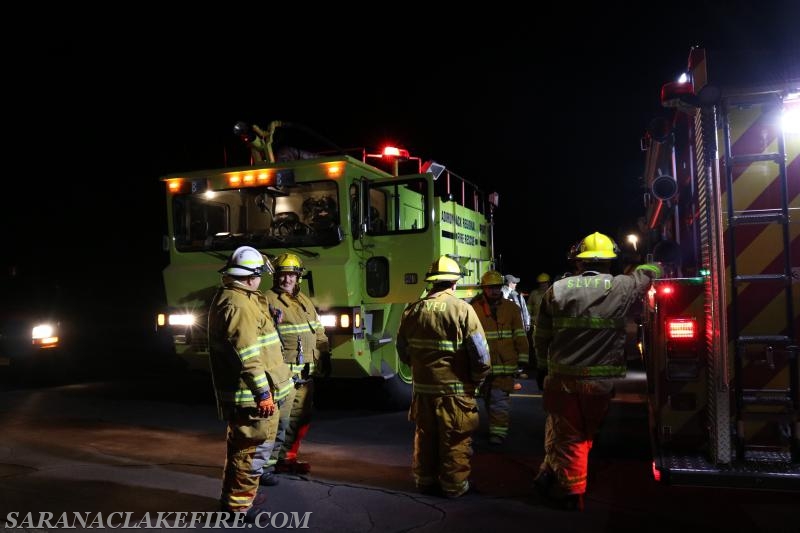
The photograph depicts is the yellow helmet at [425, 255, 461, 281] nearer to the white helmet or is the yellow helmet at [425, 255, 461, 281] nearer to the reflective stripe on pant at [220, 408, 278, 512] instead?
the white helmet

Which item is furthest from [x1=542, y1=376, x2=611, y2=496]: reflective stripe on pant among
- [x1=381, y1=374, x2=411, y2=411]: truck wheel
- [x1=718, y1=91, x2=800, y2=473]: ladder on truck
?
[x1=381, y1=374, x2=411, y2=411]: truck wheel

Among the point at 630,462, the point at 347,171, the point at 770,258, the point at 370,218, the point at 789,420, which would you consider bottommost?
the point at 630,462

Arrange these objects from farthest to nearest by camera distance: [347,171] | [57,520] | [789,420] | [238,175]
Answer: [238,175] < [347,171] < [57,520] < [789,420]

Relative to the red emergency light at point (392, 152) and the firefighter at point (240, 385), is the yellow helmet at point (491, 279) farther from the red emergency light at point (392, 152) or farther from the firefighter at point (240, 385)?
the red emergency light at point (392, 152)

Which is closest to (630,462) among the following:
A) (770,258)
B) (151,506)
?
(770,258)

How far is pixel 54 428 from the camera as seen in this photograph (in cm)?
666

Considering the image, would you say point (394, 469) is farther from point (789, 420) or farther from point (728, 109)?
point (728, 109)

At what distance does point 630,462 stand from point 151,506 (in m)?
3.66

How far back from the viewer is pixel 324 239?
7180 millimetres

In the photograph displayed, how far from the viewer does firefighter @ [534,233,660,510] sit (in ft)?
13.6

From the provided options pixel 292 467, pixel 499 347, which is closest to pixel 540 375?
pixel 499 347

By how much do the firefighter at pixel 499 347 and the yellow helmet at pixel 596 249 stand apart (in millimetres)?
1838

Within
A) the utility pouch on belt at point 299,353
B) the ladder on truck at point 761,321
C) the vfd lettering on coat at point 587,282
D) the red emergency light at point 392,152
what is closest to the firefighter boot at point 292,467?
the utility pouch on belt at point 299,353

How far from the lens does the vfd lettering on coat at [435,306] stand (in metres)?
4.45
